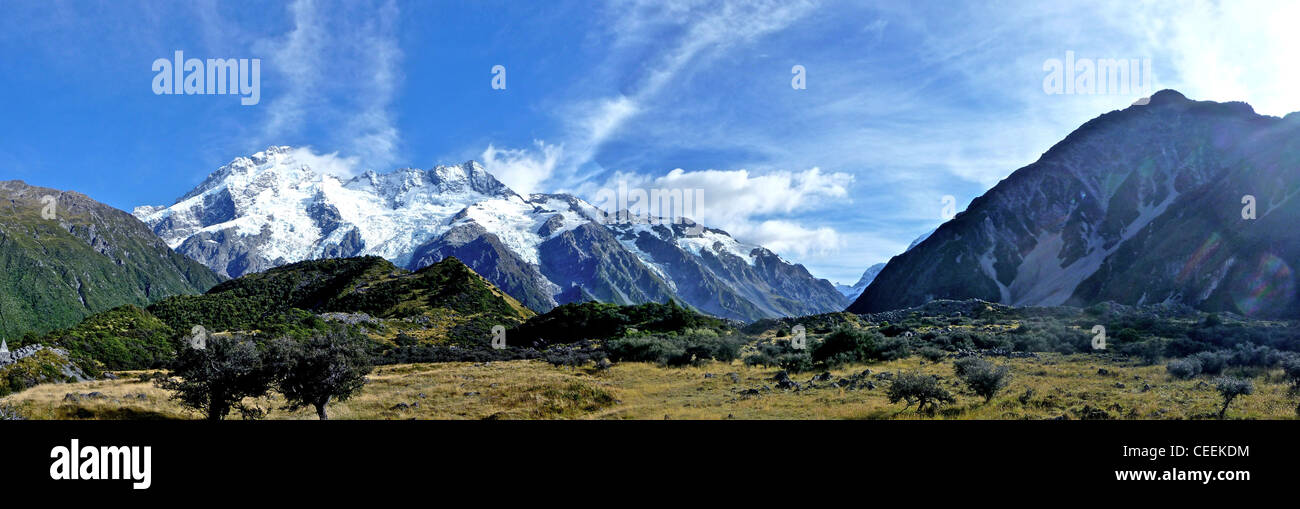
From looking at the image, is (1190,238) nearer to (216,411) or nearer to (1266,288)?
(1266,288)

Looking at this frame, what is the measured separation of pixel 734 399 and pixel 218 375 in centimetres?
2615

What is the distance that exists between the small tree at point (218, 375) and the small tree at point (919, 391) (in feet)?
99.8

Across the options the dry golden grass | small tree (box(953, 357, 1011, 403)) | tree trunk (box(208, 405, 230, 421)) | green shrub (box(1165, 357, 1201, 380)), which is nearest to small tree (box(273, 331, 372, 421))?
the dry golden grass

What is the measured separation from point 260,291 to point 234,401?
15130 cm

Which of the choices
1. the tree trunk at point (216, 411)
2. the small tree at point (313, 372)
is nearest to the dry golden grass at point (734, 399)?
the tree trunk at point (216, 411)

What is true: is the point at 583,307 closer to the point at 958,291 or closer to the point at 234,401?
the point at 234,401

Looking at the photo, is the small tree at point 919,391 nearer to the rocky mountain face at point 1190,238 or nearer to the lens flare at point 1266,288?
the rocky mountain face at point 1190,238

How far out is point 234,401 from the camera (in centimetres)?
3011

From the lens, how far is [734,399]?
3103 cm

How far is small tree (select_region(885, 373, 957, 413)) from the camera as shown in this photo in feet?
80.4

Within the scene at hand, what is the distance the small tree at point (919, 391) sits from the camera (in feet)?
80.4
